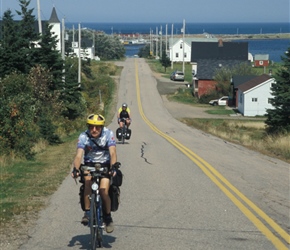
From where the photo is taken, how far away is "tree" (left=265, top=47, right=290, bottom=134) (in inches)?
Result: 1655

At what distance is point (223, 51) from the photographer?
108 metres

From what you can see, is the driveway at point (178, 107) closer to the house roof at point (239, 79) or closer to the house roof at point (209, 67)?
the house roof at point (209, 67)

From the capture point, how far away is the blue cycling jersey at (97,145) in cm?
818

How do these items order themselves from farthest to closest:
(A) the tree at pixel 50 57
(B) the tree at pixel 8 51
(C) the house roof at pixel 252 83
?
(C) the house roof at pixel 252 83
(A) the tree at pixel 50 57
(B) the tree at pixel 8 51

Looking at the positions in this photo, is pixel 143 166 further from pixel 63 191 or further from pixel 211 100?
pixel 211 100

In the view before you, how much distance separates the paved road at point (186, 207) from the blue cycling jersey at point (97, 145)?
3.56ft

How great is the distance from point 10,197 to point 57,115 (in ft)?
80.1

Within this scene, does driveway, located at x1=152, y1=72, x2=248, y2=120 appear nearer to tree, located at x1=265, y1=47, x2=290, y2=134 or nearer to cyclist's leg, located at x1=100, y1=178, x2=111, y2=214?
tree, located at x1=265, y1=47, x2=290, y2=134

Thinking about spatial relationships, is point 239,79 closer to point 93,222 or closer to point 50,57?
point 50,57

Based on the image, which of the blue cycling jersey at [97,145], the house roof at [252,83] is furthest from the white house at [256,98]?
the blue cycling jersey at [97,145]

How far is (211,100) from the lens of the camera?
71438 mm

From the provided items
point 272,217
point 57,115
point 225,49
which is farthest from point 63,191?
point 225,49

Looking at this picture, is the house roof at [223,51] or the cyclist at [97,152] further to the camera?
the house roof at [223,51]

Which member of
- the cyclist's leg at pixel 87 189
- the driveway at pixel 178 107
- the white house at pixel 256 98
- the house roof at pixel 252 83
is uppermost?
the cyclist's leg at pixel 87 189
